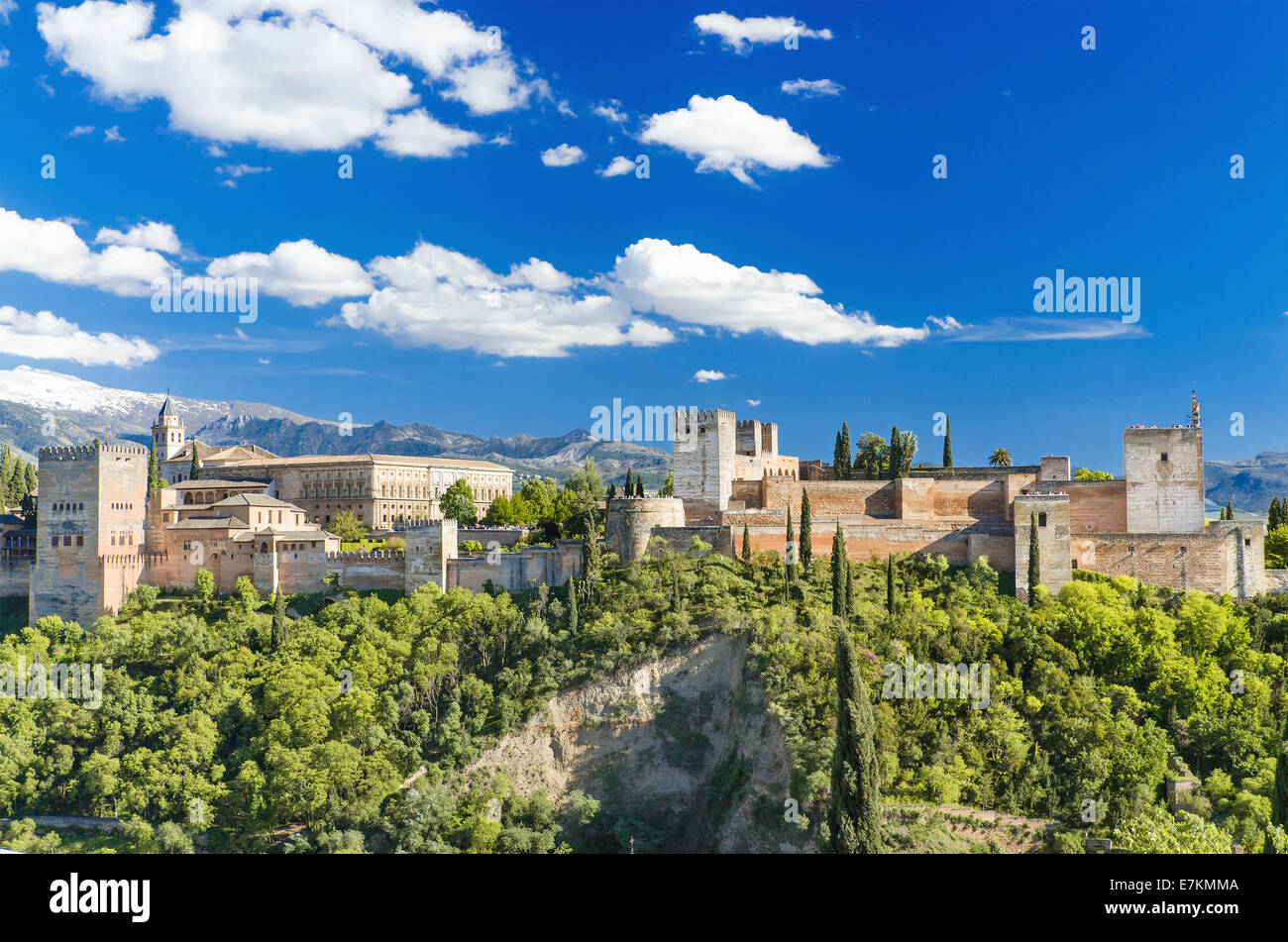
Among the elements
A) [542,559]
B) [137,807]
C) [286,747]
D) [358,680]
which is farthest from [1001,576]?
[137,807]

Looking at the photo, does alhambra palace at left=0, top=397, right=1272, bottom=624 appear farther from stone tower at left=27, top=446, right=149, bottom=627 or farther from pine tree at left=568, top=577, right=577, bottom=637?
pine tree at left=568, top=577, right=577, bottom=637

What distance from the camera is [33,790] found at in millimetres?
32969

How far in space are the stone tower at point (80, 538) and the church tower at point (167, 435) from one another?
1274 inches

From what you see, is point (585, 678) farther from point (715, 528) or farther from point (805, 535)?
point (805, 535)

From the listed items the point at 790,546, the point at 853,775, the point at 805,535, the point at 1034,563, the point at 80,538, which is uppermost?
the point at 805,535

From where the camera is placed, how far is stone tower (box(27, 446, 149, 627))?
3950cm

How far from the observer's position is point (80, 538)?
130 ft

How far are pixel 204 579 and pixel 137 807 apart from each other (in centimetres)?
1074

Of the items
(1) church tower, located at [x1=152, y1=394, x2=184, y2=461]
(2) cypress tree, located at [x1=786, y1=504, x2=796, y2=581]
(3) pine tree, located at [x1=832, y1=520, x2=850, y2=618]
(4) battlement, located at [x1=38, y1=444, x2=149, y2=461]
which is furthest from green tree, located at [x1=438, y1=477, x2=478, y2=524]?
(1) church tower, located at [x1=152, y1=394, x2=184, y2=461]

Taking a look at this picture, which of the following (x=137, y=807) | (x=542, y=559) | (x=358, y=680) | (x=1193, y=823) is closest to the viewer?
(x=1193, y=823)

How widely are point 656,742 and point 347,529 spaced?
2243 centimetres

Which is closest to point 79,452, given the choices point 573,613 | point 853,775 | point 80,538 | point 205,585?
point 80,538

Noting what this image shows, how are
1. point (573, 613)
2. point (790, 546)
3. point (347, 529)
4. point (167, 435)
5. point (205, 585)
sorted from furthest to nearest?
1. point (167, 435)
2. point (347, 529)
3. point (205, 585)
4. point (790, 546)
5. point (573, 613)
